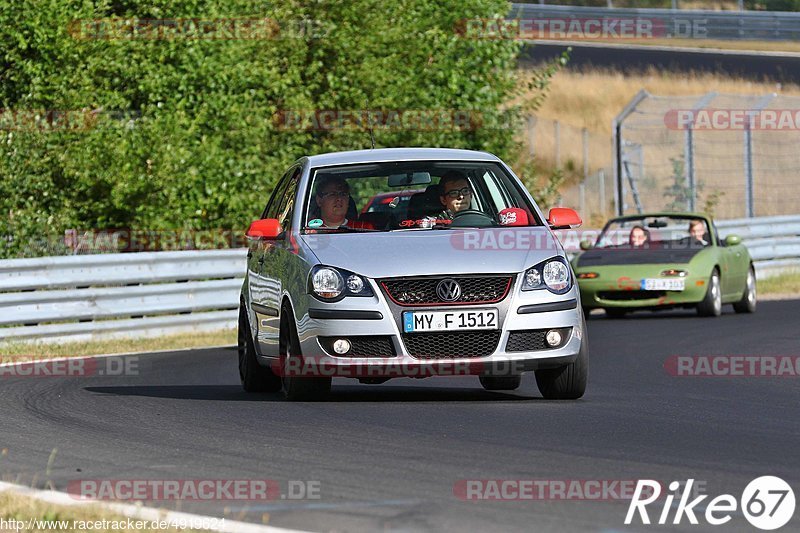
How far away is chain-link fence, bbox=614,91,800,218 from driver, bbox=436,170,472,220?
1478cm

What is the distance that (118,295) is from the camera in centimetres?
1841

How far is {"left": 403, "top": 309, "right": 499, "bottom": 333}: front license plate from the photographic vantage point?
9.49 metres

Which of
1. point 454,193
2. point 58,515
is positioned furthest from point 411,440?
point 454,193

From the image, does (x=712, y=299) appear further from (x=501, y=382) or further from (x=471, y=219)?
(x=471, y=219)

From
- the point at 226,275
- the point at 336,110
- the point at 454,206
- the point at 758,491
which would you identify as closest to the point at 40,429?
the point at 454,206

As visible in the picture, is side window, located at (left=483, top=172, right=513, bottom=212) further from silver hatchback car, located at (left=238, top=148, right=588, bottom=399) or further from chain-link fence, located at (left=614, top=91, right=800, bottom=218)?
chain-link fence, located at (left=614, top=91, right=800, bottom=218)

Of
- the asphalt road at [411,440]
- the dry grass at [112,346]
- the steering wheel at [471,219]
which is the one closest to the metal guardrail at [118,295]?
the dry grass at [112,346]

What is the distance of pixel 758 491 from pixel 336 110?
19.6 meters

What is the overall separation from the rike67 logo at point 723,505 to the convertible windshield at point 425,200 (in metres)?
4.02

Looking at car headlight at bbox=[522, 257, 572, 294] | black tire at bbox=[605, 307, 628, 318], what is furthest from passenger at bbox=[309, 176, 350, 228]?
black tire at bbox=[605, 307, 628, 318]

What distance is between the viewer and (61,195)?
2183 cm

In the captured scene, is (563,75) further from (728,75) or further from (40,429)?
(40,429)

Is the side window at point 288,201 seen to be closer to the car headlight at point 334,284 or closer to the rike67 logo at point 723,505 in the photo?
the car headlight at point 334,284

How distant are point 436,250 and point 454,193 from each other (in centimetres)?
115
